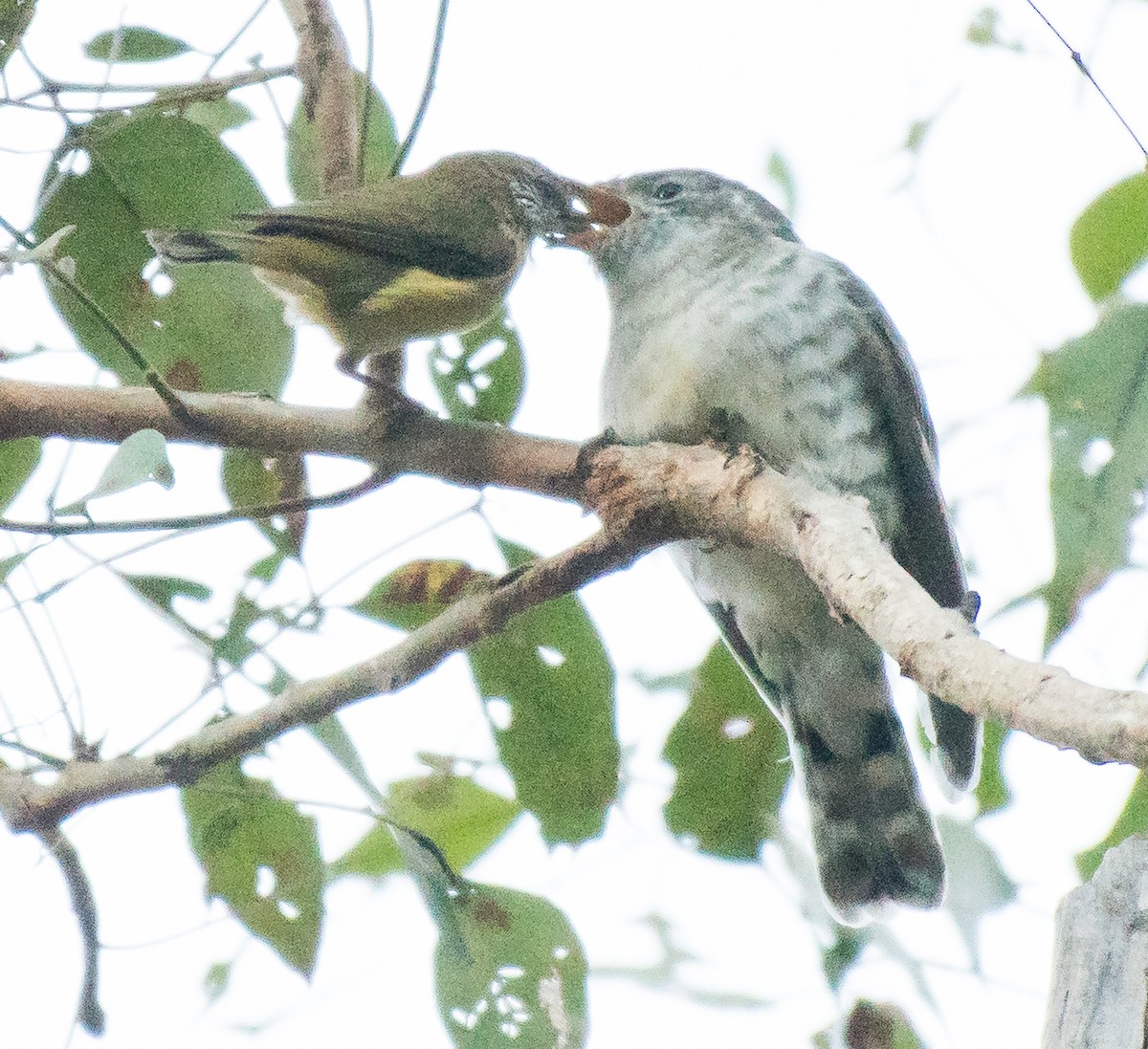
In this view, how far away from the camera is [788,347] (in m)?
3.29

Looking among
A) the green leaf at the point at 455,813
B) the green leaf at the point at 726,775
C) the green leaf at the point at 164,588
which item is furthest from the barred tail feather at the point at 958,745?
the green leaf at the point at 164,588

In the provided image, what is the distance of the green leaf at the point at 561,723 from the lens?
2.75 meters

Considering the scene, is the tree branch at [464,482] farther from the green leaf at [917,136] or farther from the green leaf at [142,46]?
the green leaf at [917,136]

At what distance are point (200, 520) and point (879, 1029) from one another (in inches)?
69.4

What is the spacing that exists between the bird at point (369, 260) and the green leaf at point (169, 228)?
0.10m

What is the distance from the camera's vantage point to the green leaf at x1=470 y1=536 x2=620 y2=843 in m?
2.75

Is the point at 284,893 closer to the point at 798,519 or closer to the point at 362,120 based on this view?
the point at 798,519

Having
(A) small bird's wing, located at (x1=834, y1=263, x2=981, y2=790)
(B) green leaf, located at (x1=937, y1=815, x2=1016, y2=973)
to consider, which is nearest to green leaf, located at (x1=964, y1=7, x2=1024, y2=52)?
(A) small bird's wing, located at (x1=834, y1=263, x2=981, y2=790)

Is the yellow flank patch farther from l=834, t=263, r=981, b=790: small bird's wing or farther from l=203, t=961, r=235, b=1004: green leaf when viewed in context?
l=203, t=961, r=235, b=1004: green leaf

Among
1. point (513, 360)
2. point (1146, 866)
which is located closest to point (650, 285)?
point (513, 360)

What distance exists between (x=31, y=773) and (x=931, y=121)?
8.43 ft

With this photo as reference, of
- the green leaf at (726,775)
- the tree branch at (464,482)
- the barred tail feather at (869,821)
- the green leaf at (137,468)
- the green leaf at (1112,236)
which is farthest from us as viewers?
the barred tail feather at (869,821)

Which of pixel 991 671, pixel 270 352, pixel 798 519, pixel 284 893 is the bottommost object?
pixel 991 671

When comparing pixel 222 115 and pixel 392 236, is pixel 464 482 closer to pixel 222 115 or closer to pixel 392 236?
pixel 392 236
